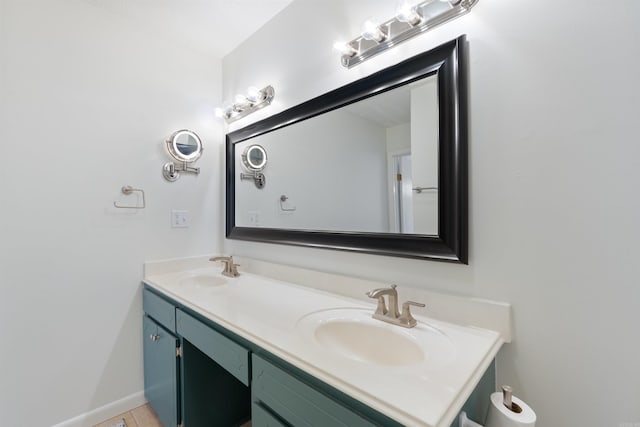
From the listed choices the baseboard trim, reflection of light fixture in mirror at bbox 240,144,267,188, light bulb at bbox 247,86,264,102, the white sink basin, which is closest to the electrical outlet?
reflection of light fixture in mirror at bbox 240,144,267,188

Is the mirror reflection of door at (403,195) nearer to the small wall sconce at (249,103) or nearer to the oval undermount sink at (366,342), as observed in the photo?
the oval undermount sink at (366,342)

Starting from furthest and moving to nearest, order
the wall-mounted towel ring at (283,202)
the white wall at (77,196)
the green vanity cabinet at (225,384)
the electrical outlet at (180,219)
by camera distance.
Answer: the electrical outlet at (180,219)
the wall-mounted towel ring at (283,202)
the white wall at (77,196)
the green vanity cabinet at (225,384)

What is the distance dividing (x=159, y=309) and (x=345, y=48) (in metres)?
1.66

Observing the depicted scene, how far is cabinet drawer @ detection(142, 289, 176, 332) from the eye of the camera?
140cm

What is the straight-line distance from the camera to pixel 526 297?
0.87 metres

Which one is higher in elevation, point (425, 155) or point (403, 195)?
point (425, 155)

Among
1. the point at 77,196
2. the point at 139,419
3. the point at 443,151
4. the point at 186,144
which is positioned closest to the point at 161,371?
the point at 139,419

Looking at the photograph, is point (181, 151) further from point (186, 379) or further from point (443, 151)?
point (443, 151)

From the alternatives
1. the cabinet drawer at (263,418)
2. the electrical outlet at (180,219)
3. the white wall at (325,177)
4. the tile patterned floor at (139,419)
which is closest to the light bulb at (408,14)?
the white wall at (325,177)

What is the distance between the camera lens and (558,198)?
81cm

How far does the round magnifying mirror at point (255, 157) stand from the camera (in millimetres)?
1856

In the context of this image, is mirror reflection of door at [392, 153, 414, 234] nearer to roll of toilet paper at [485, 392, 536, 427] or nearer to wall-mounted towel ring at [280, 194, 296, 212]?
roll of toilet paper at [485, 392, 536, 427]

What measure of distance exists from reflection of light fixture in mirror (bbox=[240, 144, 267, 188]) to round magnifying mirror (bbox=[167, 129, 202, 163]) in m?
0.33

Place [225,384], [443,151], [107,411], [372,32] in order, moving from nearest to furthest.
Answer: [443,151]
[372,32]
[225,384]
[107,411]
